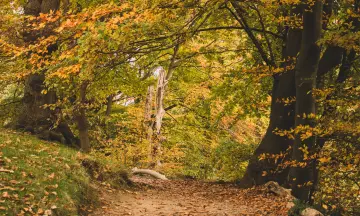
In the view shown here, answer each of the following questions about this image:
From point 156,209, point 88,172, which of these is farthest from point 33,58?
point 156,209

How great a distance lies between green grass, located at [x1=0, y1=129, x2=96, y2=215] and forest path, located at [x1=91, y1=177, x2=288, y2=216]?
688 millimetres

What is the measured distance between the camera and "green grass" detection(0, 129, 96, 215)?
604cm

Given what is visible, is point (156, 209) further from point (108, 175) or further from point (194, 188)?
point (194, 188)

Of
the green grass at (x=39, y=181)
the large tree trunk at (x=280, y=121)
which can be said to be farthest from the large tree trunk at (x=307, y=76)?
the green grass at (x=39, y=181)

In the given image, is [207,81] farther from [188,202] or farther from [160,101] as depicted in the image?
[188,202]

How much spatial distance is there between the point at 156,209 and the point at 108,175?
6.81 feet

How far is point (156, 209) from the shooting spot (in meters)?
8.91

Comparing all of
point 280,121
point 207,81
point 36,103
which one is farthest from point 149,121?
point 280,121

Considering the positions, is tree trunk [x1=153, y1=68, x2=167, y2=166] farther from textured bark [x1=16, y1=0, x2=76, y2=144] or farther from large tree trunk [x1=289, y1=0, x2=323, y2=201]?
large tree trunk [x1=289, y1=0, x2=323, y2=201]

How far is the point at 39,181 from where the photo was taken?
6938mm

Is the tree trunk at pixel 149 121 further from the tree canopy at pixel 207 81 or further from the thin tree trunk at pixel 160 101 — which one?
the thin tree trunk at pixel 160 101

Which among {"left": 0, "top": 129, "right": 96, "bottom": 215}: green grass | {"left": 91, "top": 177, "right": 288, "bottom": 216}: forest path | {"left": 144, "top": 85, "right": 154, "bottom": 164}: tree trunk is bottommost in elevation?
{"left": 91, "top": 177, "right": 288, "bottom": 216}: forest path

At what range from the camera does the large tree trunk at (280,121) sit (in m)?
11.5

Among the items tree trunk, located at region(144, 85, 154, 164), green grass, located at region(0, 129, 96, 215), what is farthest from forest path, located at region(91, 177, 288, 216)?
tree trunk, located at region(144, 85, 154, 164)
